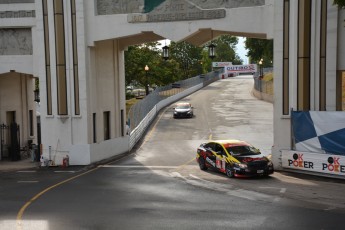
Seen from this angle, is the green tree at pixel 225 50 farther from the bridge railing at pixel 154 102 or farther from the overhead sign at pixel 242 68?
the bridge railing at pixel 154 102

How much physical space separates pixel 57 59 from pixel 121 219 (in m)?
15.0

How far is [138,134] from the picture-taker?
36.5 meters

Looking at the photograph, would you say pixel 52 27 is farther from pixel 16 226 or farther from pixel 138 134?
pixel 16 226

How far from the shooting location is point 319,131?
835 inches

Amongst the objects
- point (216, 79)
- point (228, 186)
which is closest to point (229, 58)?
point (216, 79)

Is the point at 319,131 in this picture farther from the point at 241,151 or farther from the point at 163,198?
the point at 163,198

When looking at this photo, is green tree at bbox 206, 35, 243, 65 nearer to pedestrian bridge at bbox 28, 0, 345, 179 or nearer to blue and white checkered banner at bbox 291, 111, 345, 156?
pedestrian bridge at bbox 28, 0, 345, 179

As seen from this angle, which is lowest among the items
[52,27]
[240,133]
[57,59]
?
[240,133]

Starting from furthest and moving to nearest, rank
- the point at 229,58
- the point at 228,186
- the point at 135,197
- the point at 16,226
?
the point at 229,58 < the point at 228,186 < the point at 135,197 < the point at 16,226

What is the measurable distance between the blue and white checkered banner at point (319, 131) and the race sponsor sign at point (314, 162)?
0.31 metres

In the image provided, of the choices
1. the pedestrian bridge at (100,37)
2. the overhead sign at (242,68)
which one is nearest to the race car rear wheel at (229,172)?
the pedestrian bridge at (100,37)

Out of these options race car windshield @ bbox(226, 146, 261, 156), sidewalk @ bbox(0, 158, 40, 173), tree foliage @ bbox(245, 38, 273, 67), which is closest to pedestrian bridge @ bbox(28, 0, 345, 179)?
race car windshield @ bbox(226, 146, 261, 156)

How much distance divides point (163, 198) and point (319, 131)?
8.06 metres

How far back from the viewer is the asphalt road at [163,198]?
1372 cm
